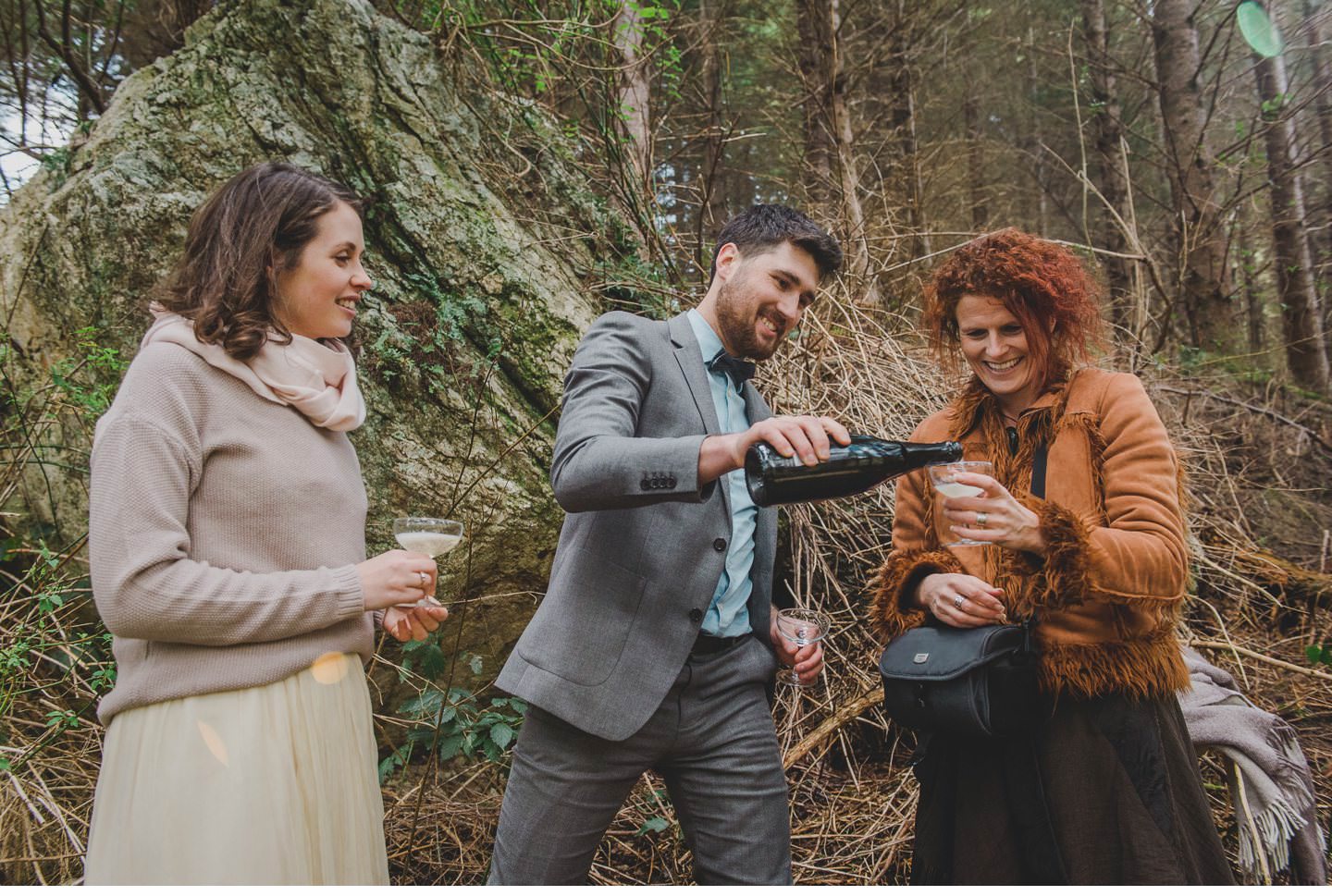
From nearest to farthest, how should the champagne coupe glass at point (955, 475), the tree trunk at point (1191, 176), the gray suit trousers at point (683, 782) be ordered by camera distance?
the champagne coupe glass at point (955, 475) → the gray suit trousers at point (683, 782) → the tree trunk at point (1191, 176)

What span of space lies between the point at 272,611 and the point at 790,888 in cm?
133

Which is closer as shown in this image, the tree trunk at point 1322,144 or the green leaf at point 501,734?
Result: the green leaf at point 501,734

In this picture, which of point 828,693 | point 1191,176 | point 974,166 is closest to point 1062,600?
point 828,693

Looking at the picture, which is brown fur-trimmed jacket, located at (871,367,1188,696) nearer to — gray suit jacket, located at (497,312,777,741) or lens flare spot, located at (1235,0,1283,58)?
gray suit jacket, located at (497,312,777,741)

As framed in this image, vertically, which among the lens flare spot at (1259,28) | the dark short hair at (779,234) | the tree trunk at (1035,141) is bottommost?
the dark short hair at (779,234)

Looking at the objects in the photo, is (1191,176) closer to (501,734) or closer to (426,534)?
(501,734)

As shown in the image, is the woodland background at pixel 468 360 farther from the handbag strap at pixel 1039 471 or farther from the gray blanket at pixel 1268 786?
the handbag strap at pixel 1039 471

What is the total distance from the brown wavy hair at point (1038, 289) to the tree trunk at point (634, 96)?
309cm

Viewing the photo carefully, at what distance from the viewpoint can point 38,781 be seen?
2.54 meters

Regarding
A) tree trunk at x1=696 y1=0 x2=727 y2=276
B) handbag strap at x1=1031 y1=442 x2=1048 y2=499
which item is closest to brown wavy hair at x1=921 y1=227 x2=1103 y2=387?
handbag strap at x1=1031 y1=442 x2=1048 y2=499

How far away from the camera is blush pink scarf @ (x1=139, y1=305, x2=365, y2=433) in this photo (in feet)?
4.91

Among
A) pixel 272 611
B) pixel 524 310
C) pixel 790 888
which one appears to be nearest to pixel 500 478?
pixel 524 310

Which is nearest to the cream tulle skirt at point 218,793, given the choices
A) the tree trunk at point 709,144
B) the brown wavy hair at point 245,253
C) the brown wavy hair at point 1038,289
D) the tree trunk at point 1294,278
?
the brown wavy hair at point 245,253

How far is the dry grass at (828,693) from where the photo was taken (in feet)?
9.12
